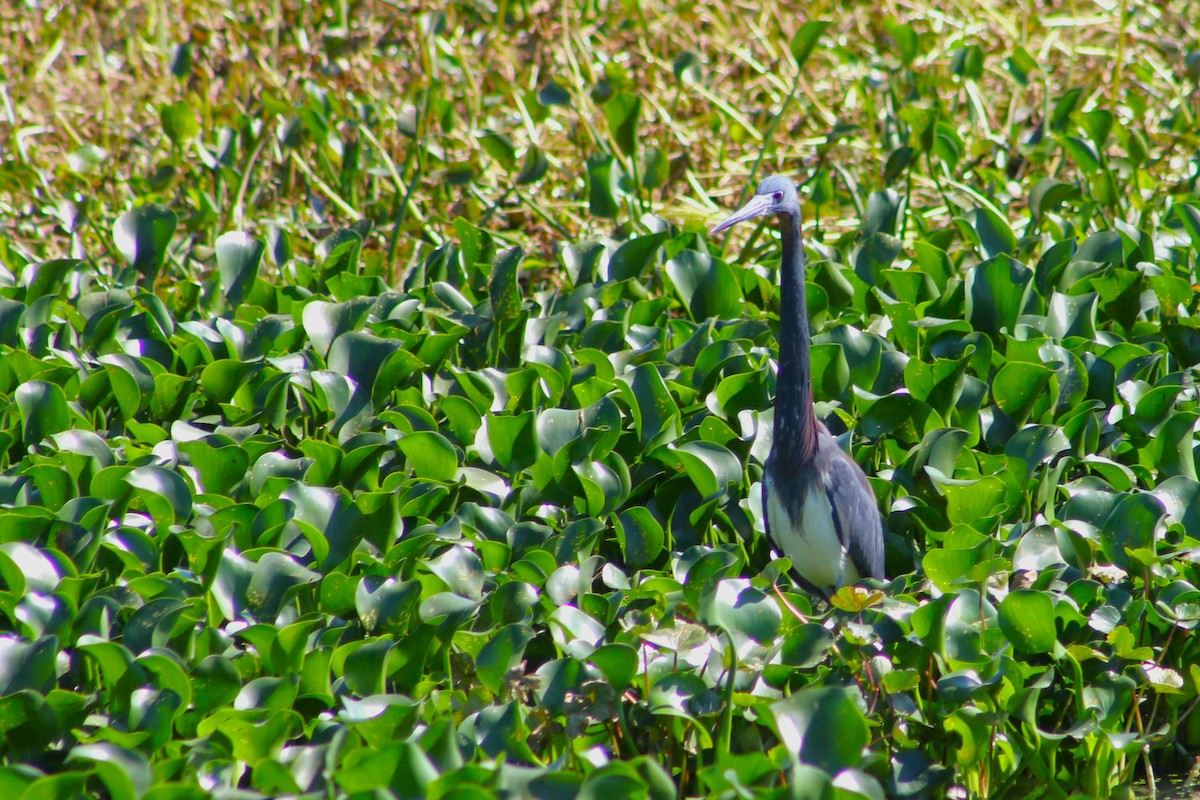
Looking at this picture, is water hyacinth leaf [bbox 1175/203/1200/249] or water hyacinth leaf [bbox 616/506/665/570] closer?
water hyacinth leaf [bbox 616/506/665/570]

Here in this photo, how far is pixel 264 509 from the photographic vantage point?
3.02 metres

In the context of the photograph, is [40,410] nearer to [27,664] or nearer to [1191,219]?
[27,664]

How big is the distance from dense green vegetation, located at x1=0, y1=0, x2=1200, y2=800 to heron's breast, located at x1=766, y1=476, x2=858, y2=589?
0.18 m

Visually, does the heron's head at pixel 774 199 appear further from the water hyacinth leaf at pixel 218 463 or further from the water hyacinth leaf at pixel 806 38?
the water hyacinth leaf at pixel 806 38

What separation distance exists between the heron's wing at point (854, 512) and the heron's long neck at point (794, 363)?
98 millimetres

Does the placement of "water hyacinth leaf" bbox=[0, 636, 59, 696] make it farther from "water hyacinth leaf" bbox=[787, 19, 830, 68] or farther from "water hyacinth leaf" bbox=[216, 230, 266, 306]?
"water hyacinth leaf" bbox=[787, 19, 830, 68]

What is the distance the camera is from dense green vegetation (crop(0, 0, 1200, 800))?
255cm

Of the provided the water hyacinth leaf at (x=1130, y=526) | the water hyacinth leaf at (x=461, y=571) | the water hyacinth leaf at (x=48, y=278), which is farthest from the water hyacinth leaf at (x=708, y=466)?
the water hyacinth leaf at (x=48, y=278)

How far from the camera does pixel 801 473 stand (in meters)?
3.14

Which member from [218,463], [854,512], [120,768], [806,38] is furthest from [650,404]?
[806,38]

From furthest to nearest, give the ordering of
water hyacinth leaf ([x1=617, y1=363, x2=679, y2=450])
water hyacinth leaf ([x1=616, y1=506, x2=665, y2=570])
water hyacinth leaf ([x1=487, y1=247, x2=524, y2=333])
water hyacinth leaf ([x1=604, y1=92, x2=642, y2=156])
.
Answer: water hyacinth leaf ([x1=604, y1=92, x2=642, y2=156])
water hyacinth leaf ([x1=487, y1=247, x2=524, y2=333])
water hyacinth leaf ([x1=617, y1=363, x2=679, y2=450])
water hyacinth leaf ([x1=616, y1=506, x2=665, y2=570])

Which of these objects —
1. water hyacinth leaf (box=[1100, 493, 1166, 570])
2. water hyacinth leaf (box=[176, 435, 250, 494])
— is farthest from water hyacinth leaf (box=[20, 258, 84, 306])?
→ water hyacinth leaf (box=[1100, 493, 1166, 570])

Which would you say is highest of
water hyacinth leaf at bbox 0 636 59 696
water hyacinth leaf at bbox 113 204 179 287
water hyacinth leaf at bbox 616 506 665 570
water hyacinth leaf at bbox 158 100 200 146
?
water hyacinth leaf at bbox 158 100 200 146

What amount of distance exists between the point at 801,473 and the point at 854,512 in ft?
0.57
